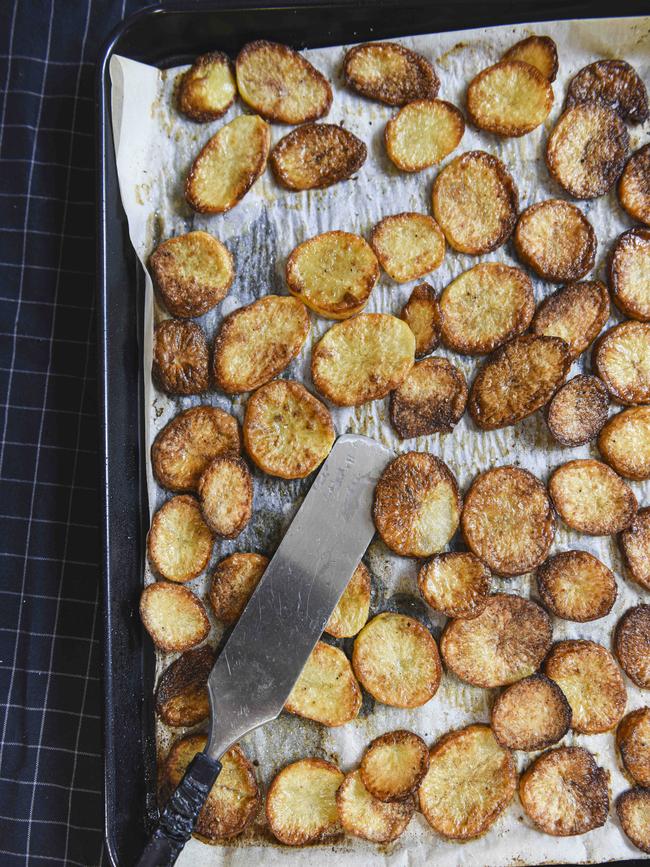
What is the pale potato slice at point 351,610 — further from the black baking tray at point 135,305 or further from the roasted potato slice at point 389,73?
the roasted potato slice at point 389,73

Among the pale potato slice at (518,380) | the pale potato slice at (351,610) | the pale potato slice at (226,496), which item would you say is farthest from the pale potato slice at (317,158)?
the pale potato slice at (351,610)

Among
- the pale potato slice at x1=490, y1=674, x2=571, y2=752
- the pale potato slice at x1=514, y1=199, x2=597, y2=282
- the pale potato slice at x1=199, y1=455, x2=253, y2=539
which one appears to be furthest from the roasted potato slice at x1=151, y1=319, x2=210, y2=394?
the pale potato slice at x1=490, y1=674, x2=571, y2=752

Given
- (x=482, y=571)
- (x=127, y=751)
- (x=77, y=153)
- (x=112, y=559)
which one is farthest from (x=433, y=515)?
(x=77, y=153)

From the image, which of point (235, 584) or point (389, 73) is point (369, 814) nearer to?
point (235, 584)

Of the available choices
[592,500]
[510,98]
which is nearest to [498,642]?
[592,500]

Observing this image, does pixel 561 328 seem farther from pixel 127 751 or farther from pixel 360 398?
pixel 127 751

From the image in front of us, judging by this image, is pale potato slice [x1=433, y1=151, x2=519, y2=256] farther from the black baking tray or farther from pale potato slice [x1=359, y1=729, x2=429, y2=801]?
pale potato slice [x1=359, y1=729, x2=429, y2=801]
